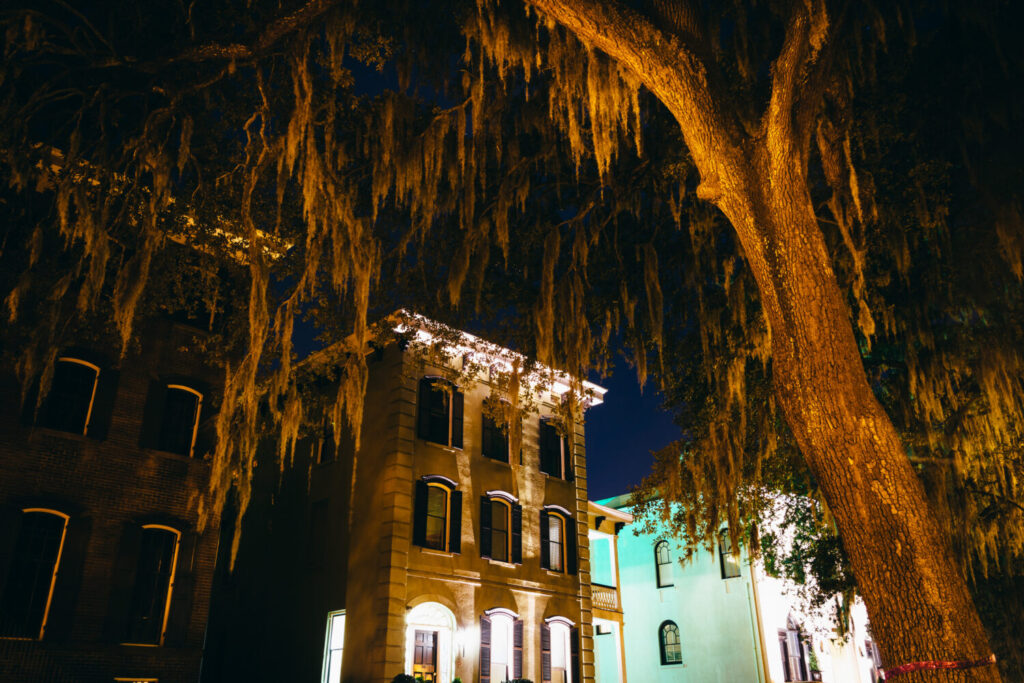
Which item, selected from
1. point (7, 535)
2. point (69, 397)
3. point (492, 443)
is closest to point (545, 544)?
point (492, 443)

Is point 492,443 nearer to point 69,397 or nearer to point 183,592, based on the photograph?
point 183,592

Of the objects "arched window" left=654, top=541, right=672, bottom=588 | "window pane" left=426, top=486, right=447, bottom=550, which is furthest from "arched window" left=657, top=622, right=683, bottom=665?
"window pane" left=426, top=486, right=447, bottom=550

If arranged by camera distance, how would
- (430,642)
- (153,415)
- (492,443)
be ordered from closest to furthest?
(153,415) → (430,642) → (492,443)

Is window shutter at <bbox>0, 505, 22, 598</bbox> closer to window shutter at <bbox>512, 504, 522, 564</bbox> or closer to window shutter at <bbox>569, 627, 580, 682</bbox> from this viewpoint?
window shutter at <bbox>512, 504, 522, 564</bbox>

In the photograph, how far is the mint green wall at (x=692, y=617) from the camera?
23.6 m

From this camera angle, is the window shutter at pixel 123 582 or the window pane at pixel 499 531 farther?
the window pane at pixel 499 531

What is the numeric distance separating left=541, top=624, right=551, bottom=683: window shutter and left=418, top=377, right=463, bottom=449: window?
547 cm

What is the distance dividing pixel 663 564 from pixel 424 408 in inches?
516

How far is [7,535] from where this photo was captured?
11727mm

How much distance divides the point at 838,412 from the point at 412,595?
13329 mm

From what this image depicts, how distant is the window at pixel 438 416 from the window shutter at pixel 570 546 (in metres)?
4.54

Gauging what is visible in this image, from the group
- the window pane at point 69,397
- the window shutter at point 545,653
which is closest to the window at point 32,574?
the window pane at point 69,397

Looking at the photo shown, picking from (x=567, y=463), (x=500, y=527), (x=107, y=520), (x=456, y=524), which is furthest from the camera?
(x=567, y=463)

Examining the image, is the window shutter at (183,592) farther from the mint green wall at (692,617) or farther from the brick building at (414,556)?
the mint green wall at (692,617)
